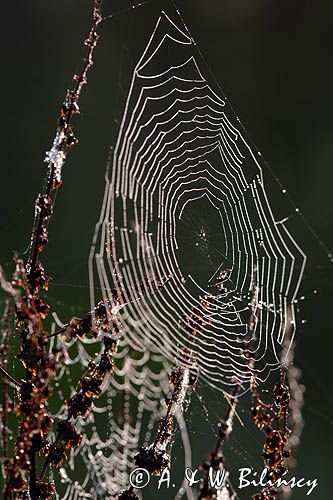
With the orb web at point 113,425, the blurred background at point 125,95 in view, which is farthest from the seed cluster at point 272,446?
the blurred background at point 125,95

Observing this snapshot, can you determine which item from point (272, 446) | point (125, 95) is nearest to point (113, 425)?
point (272, 446)

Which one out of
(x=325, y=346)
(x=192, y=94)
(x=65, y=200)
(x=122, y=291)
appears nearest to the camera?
(x=122, y=291)

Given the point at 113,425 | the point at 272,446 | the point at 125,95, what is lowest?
the point at 113,425

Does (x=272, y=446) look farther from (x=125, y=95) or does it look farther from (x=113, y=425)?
(x=125, y=95)

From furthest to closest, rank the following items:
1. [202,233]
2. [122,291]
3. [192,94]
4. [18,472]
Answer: [192,94] < [202,233] < [122,291] < [18,472]

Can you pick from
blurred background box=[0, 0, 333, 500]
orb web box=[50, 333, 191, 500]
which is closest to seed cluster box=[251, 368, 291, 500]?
orb web box=[50, 333, 191, 500]

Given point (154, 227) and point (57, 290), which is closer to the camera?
point (154, 227)

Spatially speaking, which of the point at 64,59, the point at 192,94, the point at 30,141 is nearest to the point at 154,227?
the point at 192,94

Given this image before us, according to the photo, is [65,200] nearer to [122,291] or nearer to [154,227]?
[154,227]

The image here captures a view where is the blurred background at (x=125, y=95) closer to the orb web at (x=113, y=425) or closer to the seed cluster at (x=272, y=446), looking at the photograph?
the orb web at (x=113, y=425)
